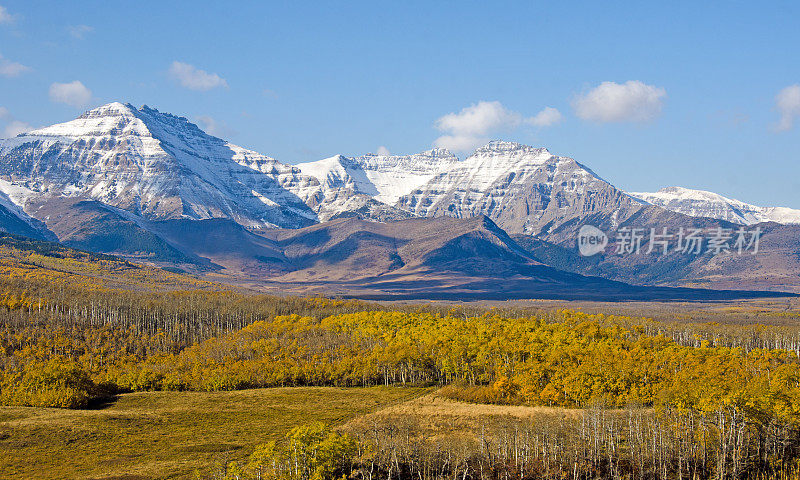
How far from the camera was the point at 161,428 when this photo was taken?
460 ft

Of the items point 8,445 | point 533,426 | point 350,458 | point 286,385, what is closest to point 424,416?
point 533,426

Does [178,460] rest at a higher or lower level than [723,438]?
lower

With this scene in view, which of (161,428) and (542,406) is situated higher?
(542,406)

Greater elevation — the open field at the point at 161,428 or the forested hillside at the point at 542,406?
the forested hillside at the point at 542,406

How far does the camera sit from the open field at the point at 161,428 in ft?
375

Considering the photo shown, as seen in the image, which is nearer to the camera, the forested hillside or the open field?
the forested hillside

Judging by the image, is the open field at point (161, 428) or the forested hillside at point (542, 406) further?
the open field at point (161, 428)

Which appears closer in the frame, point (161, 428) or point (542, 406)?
point (161, 428)

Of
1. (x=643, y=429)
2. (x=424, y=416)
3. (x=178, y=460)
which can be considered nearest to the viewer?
(x=178, y=460)

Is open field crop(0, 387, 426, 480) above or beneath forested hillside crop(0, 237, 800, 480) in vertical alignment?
beneath

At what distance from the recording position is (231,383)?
609 feet

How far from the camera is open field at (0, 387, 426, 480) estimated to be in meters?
114

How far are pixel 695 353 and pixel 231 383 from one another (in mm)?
112673

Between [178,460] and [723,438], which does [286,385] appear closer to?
[178,460]
